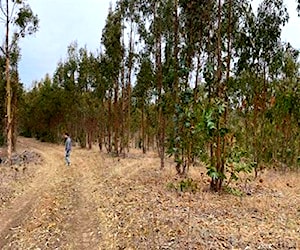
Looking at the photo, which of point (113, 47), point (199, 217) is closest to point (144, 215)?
point (199, 217)

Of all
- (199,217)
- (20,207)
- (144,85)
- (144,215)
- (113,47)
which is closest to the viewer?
(199,217)

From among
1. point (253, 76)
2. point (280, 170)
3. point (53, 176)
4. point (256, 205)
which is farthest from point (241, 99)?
point (256, 205)

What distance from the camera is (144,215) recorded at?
10125 mm

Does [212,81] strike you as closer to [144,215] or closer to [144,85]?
[144,215]

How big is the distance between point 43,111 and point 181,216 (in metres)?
39.9

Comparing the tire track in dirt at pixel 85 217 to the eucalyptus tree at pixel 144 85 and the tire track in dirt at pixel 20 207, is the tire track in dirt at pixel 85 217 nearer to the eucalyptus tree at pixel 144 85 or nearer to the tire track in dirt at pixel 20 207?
the tire track in dirt at pixel 20 207

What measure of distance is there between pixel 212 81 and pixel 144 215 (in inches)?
244

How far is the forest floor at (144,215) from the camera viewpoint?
27.1ft

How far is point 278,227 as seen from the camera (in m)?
9.09

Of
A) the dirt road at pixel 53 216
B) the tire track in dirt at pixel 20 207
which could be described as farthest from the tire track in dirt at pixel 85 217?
the tire track in dirt at pixel 20 207

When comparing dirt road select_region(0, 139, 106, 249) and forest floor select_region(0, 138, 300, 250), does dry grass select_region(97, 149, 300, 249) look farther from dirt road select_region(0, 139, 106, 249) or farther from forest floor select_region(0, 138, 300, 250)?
dirt road select_region(0, 139, 106, 249)

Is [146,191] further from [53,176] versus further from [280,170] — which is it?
[280,170]

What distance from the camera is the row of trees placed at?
13750mm

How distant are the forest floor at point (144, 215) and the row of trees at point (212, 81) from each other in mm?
1403
